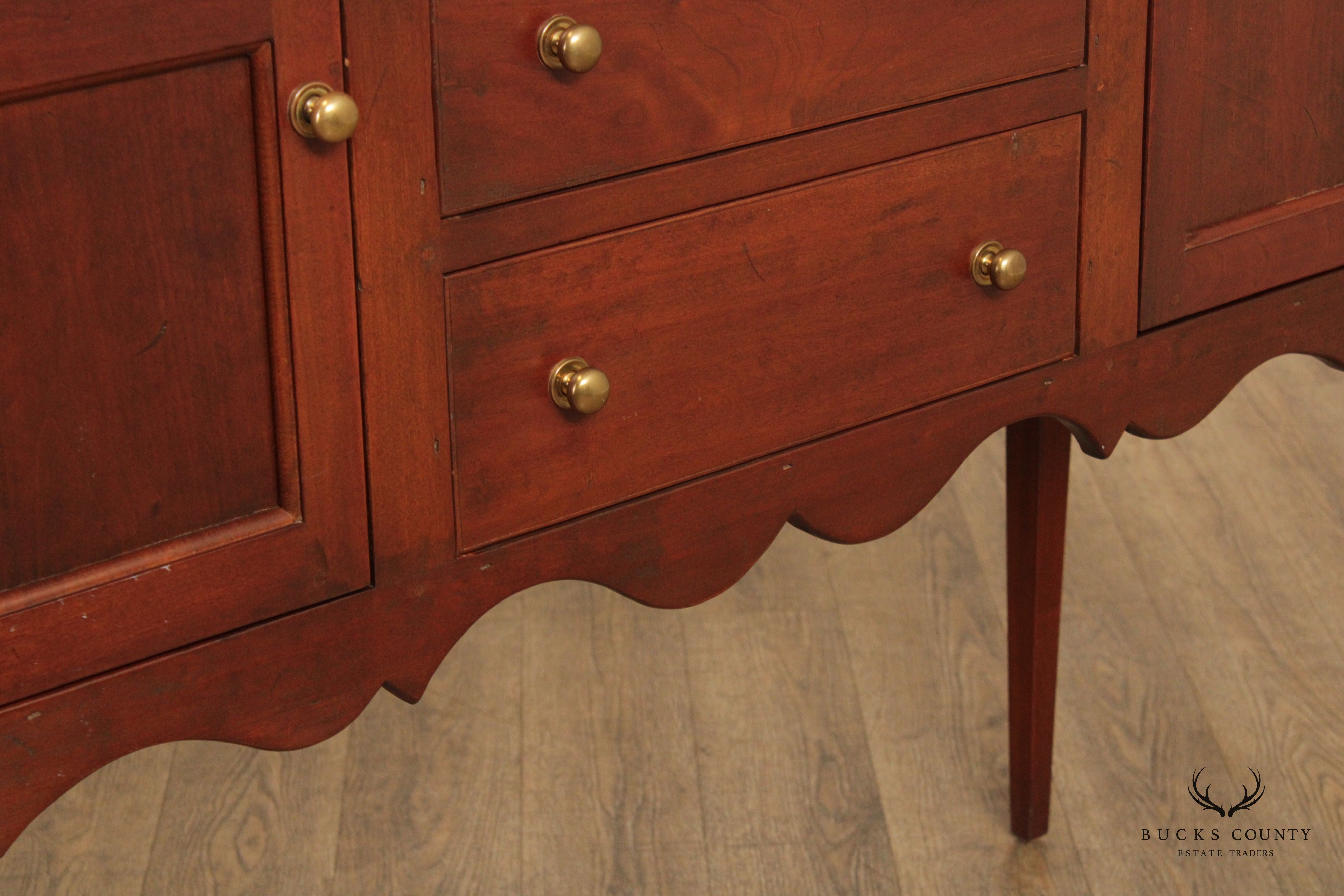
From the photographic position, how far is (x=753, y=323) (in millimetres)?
994

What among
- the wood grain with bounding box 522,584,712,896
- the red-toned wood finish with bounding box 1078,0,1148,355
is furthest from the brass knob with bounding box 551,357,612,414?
the wood grain with bounding box 522,584,712,896

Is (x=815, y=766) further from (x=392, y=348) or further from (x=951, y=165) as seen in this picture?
(x=392, y=348)

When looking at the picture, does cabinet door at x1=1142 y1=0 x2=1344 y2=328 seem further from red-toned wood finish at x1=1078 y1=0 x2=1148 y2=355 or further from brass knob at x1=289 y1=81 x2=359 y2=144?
brass knob at x1=289 y1=81 x2=359 y2=144

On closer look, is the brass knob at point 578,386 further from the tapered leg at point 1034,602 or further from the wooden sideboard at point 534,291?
the tapered leg at point 1034,602

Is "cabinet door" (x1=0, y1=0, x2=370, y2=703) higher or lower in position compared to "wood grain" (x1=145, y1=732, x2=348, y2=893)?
higher

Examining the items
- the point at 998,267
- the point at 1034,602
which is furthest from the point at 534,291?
the point at 1034,602

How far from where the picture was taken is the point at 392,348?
863 mm

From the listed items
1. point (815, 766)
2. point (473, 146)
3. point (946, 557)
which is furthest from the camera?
point (946, 557)

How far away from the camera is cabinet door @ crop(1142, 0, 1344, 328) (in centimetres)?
111

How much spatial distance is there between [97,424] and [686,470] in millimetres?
352

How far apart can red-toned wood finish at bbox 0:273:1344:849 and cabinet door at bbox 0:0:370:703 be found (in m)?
0.03

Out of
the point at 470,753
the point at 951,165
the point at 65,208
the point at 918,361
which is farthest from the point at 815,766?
the point at 65,208

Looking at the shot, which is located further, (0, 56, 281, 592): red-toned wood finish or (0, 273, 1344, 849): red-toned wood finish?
(0, 273, 1344, 849): red-toned wood finish

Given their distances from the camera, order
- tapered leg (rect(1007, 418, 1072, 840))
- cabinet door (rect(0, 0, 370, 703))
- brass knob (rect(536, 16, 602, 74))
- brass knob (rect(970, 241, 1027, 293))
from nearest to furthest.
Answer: cabinet door (rect(0, 0, 370, 703)) < brass knob (rect(536, 16, 602, 74)) < brass knob (rect(970, 241, 1027, 293)) < tapered leg (rect(1007, 418, 1072, 840))
